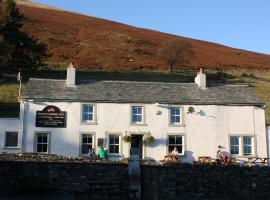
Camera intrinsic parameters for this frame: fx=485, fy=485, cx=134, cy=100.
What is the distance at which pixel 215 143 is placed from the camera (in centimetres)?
3034

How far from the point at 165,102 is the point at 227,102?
13.2 feet

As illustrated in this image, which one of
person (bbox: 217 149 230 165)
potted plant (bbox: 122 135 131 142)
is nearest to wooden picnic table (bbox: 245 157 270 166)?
person (bbox: 217 149 230 165)

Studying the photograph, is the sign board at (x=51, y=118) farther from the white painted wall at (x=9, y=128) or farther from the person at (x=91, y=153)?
the person at (x=91, y=153)

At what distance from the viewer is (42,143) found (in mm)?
28953

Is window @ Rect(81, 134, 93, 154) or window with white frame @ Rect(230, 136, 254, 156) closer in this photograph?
window @ Rect(81, 134, 93, 154)

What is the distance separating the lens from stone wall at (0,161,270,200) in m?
18.8

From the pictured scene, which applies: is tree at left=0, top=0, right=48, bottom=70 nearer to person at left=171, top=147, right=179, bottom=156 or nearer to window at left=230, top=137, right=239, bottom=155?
person at left=171, top=147, right=179, bottom=156

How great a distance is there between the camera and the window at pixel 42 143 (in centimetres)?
2892

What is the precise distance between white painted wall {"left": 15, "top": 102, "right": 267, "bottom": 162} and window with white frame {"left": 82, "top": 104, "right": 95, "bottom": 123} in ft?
1.04

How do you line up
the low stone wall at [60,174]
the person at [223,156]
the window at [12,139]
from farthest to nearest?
→ the window at [12,139], the person at [223,156], the low stone wall at [60,174]

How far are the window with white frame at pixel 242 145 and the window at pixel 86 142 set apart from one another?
8.83 metres

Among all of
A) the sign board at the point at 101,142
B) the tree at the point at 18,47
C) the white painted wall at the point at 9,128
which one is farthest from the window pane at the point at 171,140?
the tree at the point at 18,47

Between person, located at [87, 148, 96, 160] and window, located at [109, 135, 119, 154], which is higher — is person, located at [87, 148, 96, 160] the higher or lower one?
→ the lower one

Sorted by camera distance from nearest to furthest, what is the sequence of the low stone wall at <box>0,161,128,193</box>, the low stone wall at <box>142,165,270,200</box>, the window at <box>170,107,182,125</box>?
1. the low stone wall at <box>0,161,128,193</box>
2. the low stone wall at <box>142,165,270,200</box>
3. the window at <box>170,107,182,125</box>
